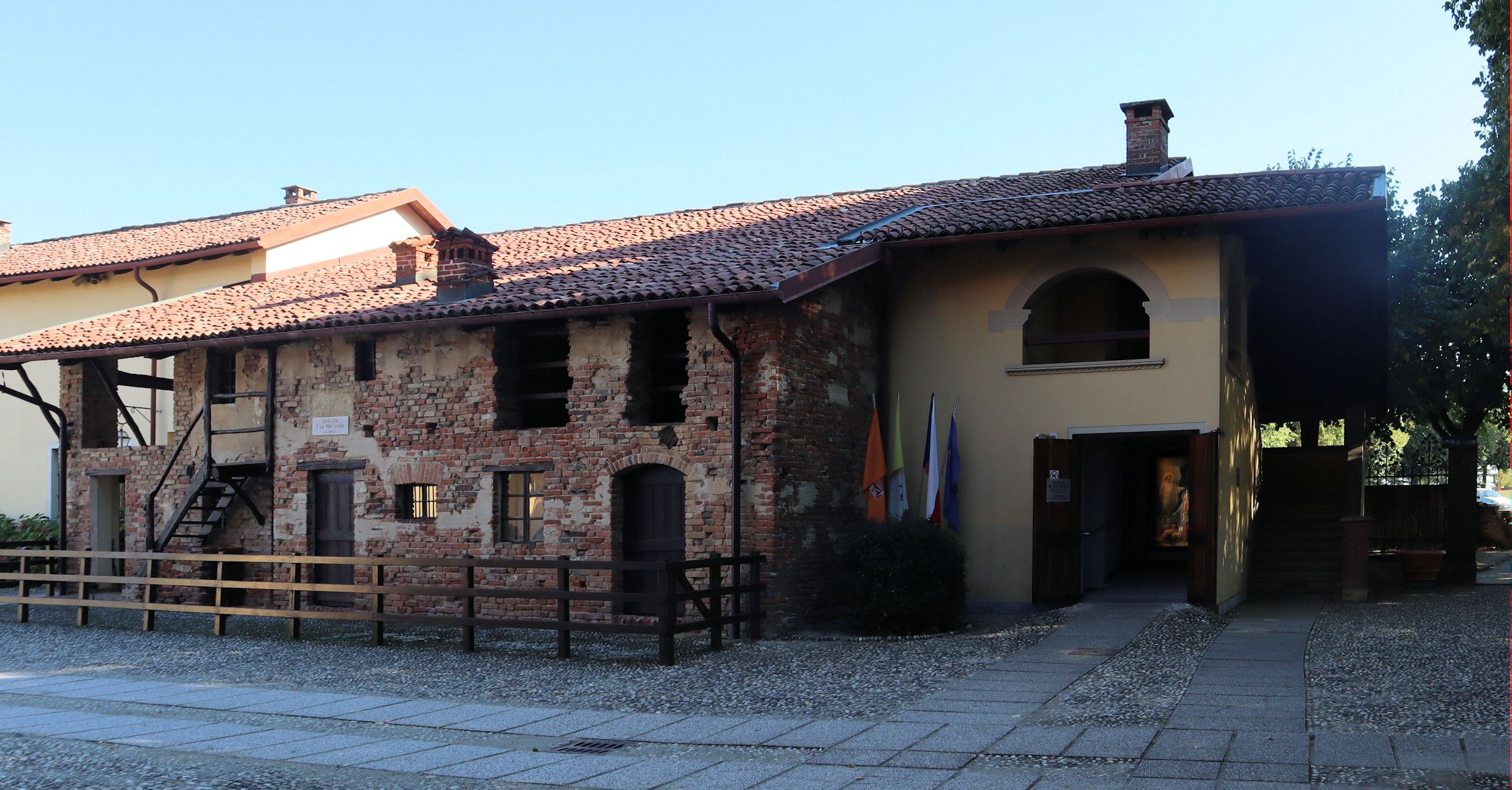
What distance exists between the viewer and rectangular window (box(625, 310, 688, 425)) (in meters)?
13.8

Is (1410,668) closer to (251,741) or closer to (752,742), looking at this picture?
(752,742)

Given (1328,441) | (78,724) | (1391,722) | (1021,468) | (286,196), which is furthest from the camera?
(1328,441)

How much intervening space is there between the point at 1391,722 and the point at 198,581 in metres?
11.8

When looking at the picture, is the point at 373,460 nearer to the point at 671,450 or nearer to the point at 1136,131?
the point at 671,450

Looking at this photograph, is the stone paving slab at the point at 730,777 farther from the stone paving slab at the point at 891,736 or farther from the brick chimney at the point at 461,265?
the brick chimney at the point at 461,265

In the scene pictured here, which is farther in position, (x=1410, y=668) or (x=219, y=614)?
(x=219, y=614)

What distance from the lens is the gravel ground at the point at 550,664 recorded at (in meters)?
9.41

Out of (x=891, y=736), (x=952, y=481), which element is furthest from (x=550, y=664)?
(x=952, y=481)

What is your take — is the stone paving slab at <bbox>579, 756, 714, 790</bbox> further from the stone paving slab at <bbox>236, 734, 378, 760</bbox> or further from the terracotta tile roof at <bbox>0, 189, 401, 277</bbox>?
the terracotta tile roof at <bbox>0, 189, 401, 277</bbox>

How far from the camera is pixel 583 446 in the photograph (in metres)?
13.9

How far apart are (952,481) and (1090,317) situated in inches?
143

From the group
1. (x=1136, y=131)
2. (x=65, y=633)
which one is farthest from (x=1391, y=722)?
(x=65, y=633)

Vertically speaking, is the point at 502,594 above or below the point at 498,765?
above

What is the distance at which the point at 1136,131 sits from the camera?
17.2 m
